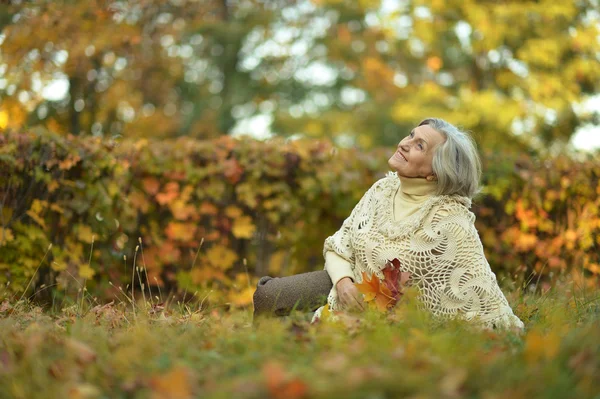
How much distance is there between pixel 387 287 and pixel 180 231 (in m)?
2.47

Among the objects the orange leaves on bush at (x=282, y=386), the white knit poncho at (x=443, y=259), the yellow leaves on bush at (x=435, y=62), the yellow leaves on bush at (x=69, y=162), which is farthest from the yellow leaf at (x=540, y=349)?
the yellow leaves on bush at (x=435, y=62)

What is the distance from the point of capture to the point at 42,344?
7.68ft

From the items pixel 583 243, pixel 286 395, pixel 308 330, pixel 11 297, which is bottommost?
pixel 583 243

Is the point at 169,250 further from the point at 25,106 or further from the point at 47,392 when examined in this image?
the point at 25,106

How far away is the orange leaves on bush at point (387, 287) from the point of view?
3193 millimetres

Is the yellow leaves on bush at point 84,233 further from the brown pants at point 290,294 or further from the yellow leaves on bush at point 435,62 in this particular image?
the yellow leaves on bush at point 435,62

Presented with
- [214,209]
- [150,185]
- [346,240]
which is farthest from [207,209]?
[346,240]

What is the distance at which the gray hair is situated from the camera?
11.0 feet

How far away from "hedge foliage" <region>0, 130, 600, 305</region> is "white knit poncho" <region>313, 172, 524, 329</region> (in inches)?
62.7

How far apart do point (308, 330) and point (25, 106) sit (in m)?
8.41

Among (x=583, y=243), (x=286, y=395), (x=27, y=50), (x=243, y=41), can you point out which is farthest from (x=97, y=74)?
(x=286, y=395)

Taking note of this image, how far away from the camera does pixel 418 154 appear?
135 inches

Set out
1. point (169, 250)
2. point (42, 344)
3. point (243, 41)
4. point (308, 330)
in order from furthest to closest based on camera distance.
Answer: point (243, 41), point (169, 250), point (308, 330), point (42, 344)

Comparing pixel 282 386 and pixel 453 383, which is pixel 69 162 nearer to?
pixel 282 386
